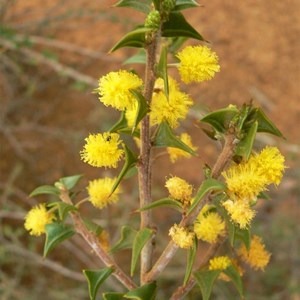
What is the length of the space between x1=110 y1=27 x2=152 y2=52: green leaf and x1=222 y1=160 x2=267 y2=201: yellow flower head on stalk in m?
0.22

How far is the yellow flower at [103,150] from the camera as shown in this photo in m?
0.82

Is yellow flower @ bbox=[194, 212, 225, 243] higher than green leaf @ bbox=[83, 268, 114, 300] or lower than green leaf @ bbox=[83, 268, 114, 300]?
higher

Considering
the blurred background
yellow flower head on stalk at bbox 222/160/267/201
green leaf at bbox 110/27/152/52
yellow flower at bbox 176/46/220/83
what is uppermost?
green leaf at bbox 110/27/152/52

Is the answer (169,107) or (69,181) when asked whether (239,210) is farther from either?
(69,181)

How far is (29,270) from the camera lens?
2682 millimetres

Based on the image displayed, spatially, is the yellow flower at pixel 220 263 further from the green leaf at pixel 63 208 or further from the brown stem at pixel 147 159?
the green leaf at pixel 63 208

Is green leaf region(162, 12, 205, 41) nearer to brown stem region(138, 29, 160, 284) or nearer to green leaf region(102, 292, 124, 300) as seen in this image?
brown stem region(138, 29, 160, 284)

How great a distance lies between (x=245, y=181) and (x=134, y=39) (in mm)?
245

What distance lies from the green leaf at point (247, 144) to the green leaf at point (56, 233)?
0.35 m

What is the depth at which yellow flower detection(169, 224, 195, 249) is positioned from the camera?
802mm

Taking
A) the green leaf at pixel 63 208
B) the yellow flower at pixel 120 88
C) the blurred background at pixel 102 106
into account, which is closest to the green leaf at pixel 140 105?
the yellow flower at pixel 120 88

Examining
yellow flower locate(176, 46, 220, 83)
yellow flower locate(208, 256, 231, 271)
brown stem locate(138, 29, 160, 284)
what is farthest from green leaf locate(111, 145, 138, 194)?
yellow flower locate(208, 256, 231, 271)

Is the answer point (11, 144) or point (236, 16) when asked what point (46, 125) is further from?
point (236, 16)

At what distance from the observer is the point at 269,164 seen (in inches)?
30.3
